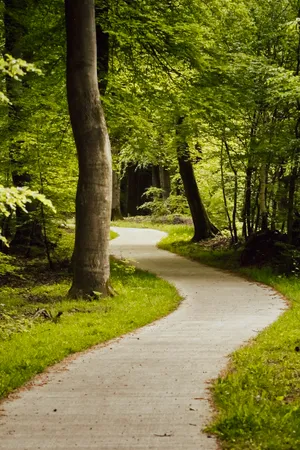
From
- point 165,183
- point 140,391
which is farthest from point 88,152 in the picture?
point 165,183

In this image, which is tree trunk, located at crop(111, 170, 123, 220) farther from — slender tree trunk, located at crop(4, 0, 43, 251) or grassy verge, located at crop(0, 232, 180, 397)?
grassy verge, located at crop(0, 232, 180, 397)

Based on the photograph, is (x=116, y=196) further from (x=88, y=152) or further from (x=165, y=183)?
(x=88, y=152)

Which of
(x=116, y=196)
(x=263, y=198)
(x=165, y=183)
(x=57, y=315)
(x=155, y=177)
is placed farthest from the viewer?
(x=155, y=177)

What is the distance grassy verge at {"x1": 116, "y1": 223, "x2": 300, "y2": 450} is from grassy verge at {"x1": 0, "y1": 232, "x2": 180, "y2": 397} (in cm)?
244

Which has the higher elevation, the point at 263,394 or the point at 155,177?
the point at 155,177

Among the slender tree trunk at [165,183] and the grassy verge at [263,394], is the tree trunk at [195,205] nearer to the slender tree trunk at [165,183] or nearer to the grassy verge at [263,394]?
the slender tree trunk at [165,183]

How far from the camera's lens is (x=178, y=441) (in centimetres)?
502

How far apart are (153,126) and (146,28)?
4.50 m

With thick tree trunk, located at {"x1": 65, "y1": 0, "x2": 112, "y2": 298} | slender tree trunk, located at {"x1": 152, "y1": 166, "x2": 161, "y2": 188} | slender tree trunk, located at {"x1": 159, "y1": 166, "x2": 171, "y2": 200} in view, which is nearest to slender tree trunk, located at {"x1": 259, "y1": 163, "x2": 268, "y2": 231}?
thick tree trunk, located at {"x1": 65, "y1": 0, "x2": 112, "y2": 298}

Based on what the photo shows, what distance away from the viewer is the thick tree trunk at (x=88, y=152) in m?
12.3

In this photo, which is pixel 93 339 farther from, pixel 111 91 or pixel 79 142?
pixel 111 91

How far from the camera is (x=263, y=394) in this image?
6160mm

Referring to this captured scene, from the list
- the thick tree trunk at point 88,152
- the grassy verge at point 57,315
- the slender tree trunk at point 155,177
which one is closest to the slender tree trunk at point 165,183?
the slender tree trunk at point 155,177

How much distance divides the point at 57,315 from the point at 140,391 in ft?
14.2
